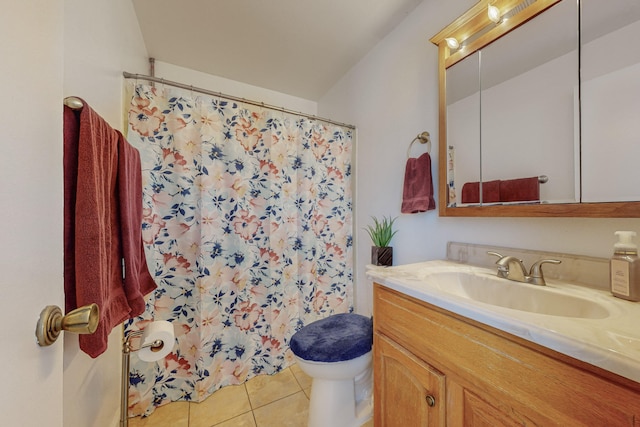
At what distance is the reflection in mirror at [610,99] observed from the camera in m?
0.70

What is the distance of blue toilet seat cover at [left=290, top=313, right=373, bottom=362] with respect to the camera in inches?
43.2

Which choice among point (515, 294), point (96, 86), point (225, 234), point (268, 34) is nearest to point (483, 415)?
point (515, 294)

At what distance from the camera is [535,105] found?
905 millimetres

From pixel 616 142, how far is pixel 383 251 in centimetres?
104

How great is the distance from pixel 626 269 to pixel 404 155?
104 centimetres

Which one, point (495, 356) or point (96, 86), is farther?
point (96, 86)

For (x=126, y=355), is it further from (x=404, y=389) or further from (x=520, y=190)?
(x=520, y=190)

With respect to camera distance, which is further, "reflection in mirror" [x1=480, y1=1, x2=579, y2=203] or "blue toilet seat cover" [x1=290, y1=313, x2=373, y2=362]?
"blue toilet seat cover" [x1=290, y1=313, x2=373, y2=362]

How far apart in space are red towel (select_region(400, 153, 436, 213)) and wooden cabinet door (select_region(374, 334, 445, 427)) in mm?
715

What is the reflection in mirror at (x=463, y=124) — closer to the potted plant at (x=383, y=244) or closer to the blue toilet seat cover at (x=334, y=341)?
the potted plant at (x=383, y=244)

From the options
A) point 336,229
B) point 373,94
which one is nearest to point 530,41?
point 373,94

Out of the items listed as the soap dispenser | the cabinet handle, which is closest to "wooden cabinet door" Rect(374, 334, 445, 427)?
the cabinet handle

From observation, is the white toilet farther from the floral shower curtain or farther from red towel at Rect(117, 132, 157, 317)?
red towel at Rect(117, 132, 157, 317)

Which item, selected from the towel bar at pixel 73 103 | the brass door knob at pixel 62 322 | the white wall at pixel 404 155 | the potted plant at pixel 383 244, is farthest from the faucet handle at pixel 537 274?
the towel bar at pixel 73 103
